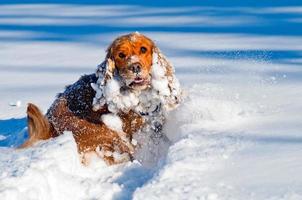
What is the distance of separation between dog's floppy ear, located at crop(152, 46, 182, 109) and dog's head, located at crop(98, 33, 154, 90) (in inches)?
1.3

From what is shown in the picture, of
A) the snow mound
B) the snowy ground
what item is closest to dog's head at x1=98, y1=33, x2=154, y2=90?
the snowy ground

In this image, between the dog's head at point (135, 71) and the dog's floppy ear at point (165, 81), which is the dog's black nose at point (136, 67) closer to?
the dog's head at point (135, 71)

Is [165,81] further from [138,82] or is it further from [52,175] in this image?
[52,175]

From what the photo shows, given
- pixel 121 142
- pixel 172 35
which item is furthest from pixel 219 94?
pixel 172 35

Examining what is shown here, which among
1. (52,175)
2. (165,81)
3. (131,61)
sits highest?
(131,61)

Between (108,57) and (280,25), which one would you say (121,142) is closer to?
(108,57)

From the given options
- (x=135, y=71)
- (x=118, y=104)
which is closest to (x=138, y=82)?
(x=135, y=71)

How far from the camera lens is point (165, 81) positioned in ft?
12.8

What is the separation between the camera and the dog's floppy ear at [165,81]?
12.7ft

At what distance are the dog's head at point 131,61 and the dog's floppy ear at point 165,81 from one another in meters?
0.03

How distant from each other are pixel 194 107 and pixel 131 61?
41 cm

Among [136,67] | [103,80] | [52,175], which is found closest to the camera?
[52,175]

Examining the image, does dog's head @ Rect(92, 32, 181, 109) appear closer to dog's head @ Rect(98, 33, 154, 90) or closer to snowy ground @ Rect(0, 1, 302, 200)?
dog's head @ Rect(98, 33, 154, 90)

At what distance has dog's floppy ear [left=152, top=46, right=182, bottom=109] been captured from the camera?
3.88m
